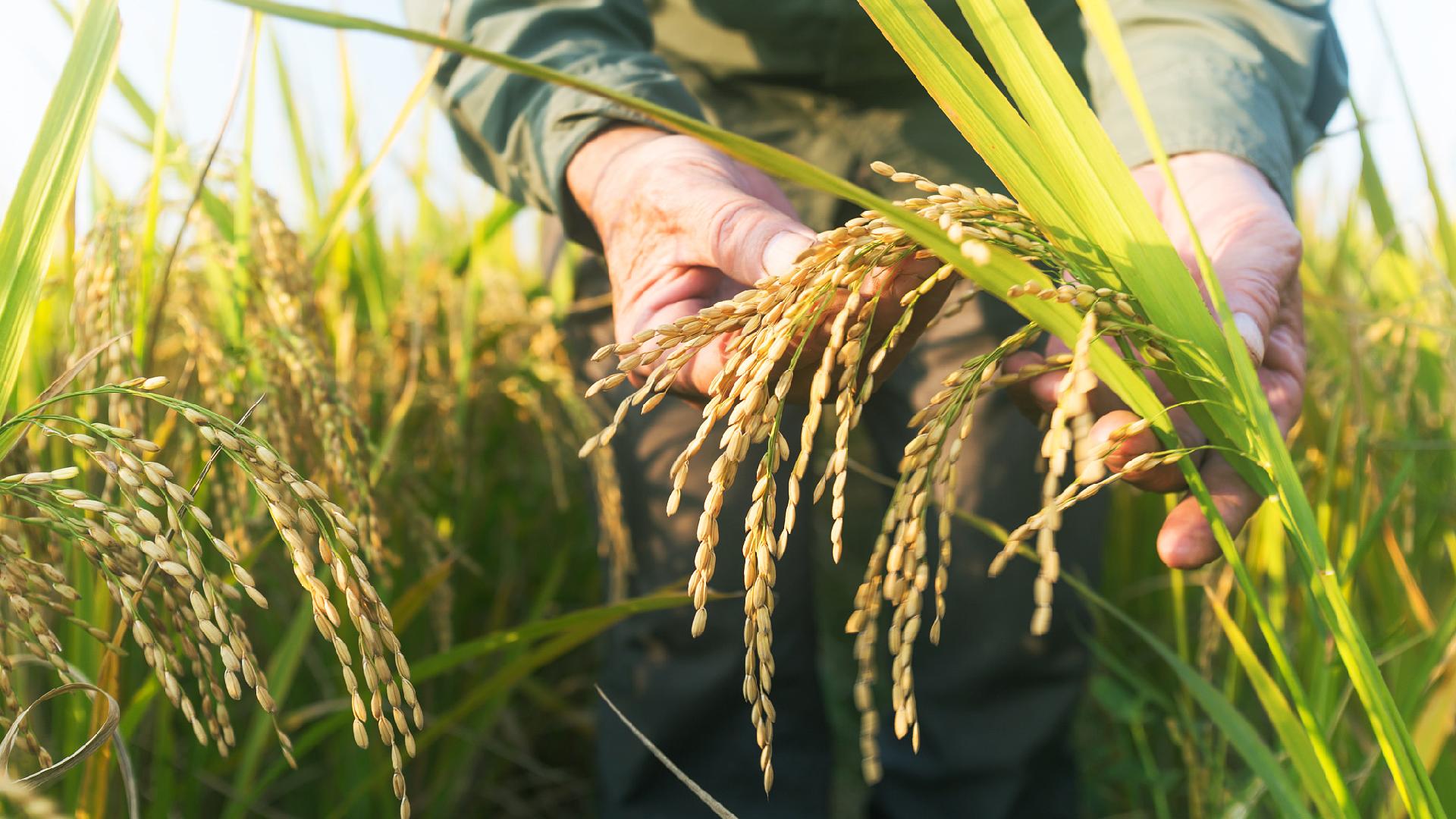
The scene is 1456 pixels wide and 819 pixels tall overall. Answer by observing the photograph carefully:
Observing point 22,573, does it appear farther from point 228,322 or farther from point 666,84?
point 666,84

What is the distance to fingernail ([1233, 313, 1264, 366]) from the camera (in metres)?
0.90

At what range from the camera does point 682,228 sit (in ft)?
3.51

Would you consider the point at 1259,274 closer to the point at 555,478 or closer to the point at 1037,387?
the point at 1037,387

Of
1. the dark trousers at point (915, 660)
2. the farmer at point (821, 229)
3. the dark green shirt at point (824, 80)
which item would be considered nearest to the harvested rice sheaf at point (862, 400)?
the farmer at point (821, 229)

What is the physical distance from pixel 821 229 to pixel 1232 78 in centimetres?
72

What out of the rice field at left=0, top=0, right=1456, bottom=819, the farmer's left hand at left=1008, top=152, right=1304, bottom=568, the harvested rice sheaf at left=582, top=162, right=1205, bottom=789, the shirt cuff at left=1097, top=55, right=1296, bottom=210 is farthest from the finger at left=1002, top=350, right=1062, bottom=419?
the shirt cuff at left=1097, top=55, right=1296, bottom=210

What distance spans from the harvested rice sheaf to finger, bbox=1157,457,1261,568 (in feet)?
0.89

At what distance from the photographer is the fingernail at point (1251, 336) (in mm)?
898

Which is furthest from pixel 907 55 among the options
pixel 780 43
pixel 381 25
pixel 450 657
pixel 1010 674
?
pixel 1010 674

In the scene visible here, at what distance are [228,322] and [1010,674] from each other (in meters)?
1.63

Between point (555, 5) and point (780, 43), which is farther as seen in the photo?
point (780, 43)

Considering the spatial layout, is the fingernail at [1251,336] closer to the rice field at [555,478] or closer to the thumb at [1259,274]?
the thumb at [1259,274]

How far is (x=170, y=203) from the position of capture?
1.40 metres

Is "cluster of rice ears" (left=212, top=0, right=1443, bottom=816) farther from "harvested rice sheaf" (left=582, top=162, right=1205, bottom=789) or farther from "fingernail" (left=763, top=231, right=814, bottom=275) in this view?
"fingernail" (left=763, top=231, right=814, bottom=275)
